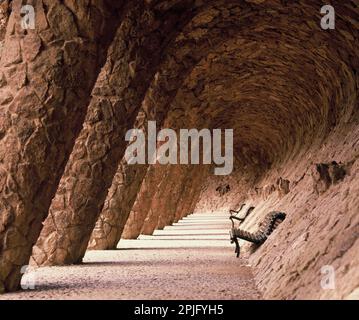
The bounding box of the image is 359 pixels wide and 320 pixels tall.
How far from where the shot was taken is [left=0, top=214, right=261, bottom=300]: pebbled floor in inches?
252

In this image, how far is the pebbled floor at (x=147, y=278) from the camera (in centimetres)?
640

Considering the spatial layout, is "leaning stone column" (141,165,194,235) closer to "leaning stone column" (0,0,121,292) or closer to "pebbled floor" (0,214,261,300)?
"pebbled floor" (0,214,261,300)

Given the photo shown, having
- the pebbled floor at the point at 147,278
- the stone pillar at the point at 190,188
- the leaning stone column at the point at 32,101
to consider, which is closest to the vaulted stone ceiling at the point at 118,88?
the leaning stone column at the point at 32,101

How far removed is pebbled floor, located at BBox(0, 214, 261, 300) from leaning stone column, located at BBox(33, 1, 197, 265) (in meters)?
0.55

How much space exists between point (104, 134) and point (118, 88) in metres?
0.76

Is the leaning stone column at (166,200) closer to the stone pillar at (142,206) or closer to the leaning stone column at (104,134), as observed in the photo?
the stone pillar at (142,206)

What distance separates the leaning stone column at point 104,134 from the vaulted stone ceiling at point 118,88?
0.06ft

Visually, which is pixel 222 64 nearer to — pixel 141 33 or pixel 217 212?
pixel 141 33

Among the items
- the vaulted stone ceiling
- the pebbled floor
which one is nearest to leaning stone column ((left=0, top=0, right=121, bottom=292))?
the vaulted stone ceiling

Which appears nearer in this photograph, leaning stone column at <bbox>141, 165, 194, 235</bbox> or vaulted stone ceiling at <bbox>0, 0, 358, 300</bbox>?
vaulted stone ceiling at <bbox>0, 0, 358, 300</bbox>

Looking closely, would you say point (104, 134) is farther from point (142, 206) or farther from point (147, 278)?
point (142, 206)

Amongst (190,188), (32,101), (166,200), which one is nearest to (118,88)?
(32,101)

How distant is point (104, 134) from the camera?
1002 cm

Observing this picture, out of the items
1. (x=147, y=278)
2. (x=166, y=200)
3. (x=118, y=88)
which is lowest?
(x=147, y=278)
